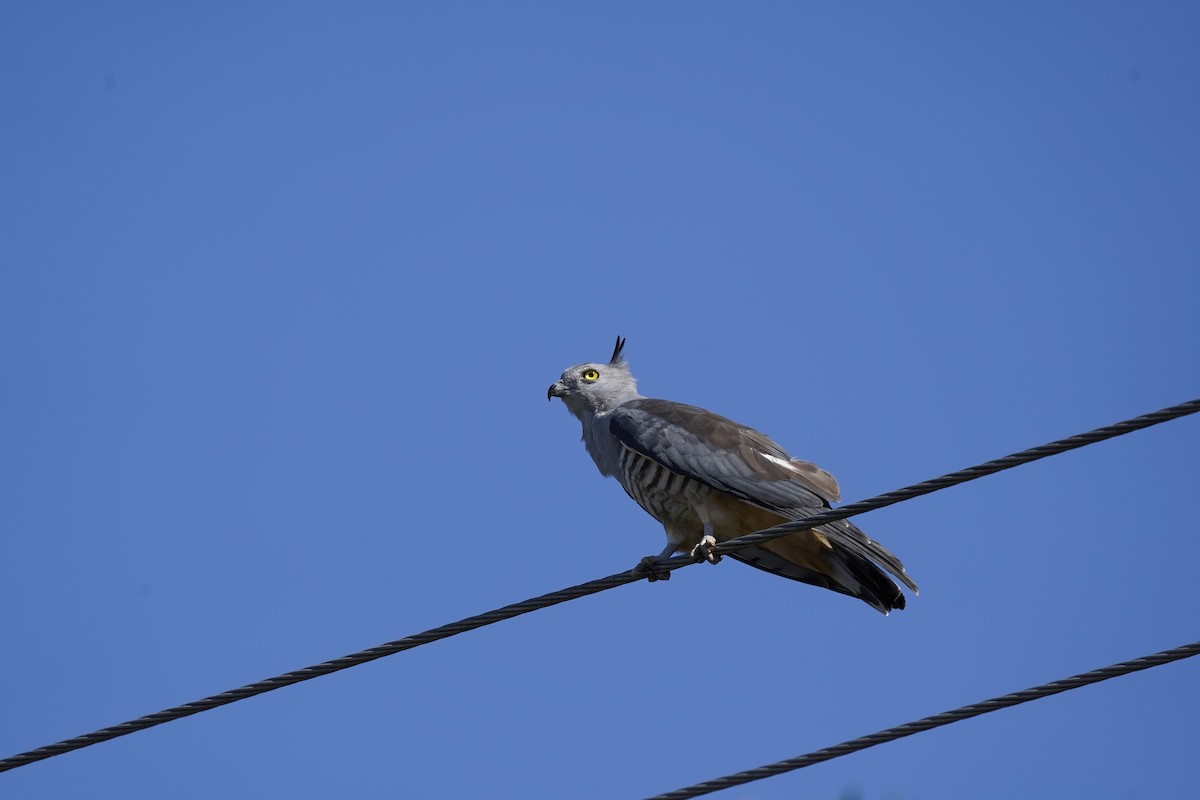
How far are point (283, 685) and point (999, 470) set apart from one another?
3.03m

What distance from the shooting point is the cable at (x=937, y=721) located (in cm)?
495

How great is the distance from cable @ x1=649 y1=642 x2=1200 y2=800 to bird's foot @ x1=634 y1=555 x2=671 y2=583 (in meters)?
1.89

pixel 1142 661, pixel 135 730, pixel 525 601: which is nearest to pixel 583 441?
pixel 525 601

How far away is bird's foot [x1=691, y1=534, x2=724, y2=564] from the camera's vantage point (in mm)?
7703

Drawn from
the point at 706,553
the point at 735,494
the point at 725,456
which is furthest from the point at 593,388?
the point at 706,553

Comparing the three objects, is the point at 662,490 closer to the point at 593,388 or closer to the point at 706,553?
the point at 706,553

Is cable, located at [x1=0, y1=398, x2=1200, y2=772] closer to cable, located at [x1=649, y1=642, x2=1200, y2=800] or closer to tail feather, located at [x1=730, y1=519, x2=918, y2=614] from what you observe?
cable, located at [x1=649, y1=642, x2=1200, y2=800]

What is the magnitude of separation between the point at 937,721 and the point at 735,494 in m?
3.04

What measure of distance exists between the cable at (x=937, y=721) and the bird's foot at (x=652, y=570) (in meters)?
1.89

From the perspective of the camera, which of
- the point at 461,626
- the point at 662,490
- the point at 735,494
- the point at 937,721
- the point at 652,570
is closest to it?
the point at 937,721

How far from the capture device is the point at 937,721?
16.7ft

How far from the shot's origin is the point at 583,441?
986cm

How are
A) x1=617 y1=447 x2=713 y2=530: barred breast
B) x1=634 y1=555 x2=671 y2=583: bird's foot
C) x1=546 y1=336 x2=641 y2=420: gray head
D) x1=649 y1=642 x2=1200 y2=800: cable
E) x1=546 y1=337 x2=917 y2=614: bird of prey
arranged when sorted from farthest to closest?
x1=546 y1=336 x2=641 y2=420: gray head < x1=617 y1=447 x2=713 y2=530: barred breast < x1=546 y1=337 x2=917 y2=614: bird of prey < x1=634 y1=555 x2=671 y2=583: bird's foot < x1=649 y1=642 x2=1200 y2=800: cable

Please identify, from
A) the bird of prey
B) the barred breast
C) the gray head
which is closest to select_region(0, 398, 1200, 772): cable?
the bird of prey
